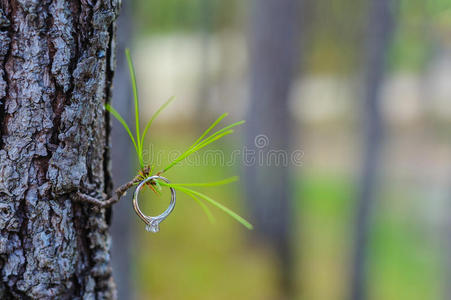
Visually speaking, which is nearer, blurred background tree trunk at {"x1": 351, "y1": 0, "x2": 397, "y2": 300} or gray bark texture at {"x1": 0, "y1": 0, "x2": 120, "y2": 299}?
gray bark texture at {"x1": 0, "y1": 0, "x2": 120, "y2": 299}

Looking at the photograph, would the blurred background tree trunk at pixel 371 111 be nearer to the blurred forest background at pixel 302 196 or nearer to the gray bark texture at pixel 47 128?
the blurred forest background at pixel 302 196

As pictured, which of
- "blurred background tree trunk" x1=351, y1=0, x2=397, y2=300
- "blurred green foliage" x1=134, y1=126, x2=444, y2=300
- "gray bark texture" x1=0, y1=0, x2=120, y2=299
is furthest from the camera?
"blurred green foliage" x1=134, y1=126, x2=444, y2=300

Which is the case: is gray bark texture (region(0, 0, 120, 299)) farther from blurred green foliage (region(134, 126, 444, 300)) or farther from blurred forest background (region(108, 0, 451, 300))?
blurred green foliage (region(134, 126, 444, 300))

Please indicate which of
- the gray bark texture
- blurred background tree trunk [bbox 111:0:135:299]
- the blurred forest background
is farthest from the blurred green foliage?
the gray bark texture

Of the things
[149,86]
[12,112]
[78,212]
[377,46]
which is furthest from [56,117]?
[149,86]

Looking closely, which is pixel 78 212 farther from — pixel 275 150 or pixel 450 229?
pixel 275 150

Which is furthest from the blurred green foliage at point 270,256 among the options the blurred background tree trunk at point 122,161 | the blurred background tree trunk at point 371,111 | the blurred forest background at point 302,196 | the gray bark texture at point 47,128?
the gray bark texture at point 47,128

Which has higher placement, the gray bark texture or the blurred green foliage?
the gray bark texture
